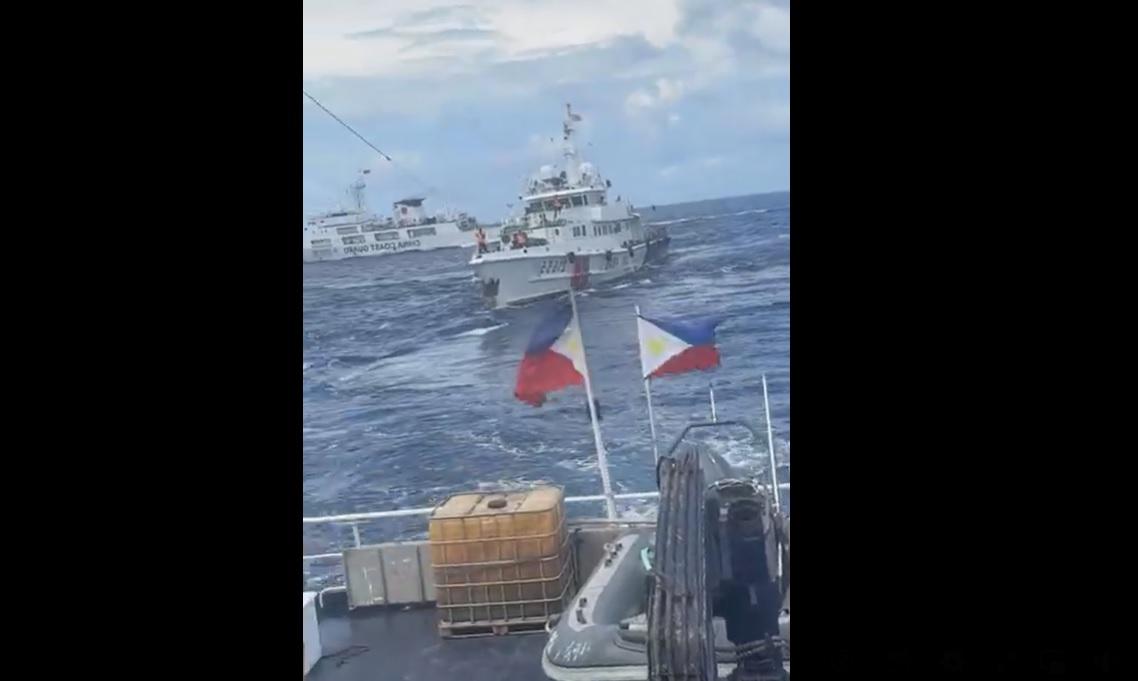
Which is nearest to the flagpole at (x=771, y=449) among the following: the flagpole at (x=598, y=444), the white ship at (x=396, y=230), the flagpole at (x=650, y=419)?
the flagpole at (x=650, y=419)

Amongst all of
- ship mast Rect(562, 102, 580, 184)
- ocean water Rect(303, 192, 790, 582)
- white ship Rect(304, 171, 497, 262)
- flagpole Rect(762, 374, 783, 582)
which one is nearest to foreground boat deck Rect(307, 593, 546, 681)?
ocean water Rect(303, 192, 790, 582)

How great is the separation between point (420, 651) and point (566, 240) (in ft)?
4.14

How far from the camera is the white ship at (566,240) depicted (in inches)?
98.2

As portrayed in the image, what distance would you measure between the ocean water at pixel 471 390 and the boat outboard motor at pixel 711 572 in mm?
84

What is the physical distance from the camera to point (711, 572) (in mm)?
2527

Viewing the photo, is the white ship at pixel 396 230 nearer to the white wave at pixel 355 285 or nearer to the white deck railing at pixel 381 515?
the white wave at pixel 355 285

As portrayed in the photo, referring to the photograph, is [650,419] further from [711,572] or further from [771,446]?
[711,572]

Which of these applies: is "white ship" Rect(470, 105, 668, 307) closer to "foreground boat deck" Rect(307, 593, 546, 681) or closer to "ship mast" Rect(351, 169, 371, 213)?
"ship mast" Rect(351, 169, 371, 213)

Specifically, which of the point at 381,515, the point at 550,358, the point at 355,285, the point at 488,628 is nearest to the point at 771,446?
the point at 550,358

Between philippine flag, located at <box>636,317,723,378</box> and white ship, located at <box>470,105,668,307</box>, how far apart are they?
0.19 metres
